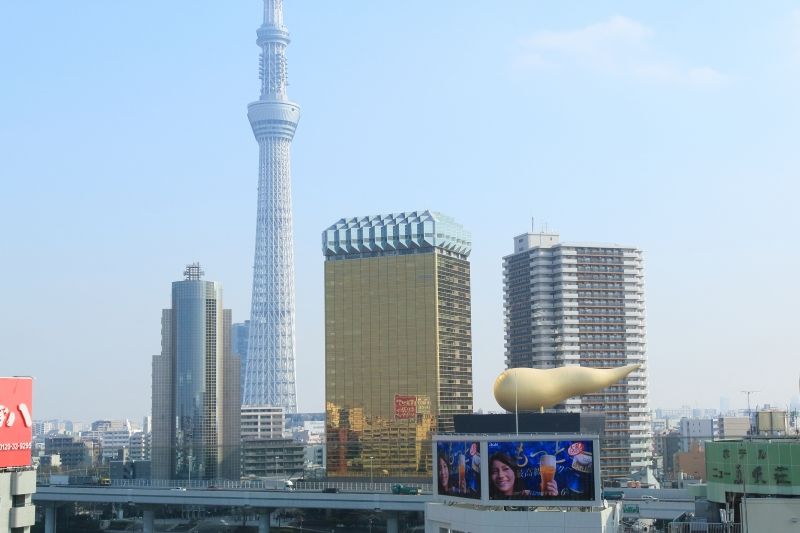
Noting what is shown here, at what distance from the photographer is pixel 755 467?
2717 inches

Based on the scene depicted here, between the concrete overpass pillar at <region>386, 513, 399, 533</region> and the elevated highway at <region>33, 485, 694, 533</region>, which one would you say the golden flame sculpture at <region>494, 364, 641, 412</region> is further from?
the concrete overpass pillar at <region>386, 513, 399, 533</region>

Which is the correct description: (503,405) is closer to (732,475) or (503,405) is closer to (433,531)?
(433,531)

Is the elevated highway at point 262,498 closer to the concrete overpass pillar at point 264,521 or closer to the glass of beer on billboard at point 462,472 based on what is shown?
the concrete overpass pillar at point 264,521

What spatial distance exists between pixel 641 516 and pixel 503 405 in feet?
125

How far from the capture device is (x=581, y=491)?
6975cm

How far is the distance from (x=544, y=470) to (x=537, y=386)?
15.7m

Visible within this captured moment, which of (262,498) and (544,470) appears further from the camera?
(262,498)

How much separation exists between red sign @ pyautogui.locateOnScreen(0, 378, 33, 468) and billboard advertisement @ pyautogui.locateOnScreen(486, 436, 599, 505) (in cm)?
2771

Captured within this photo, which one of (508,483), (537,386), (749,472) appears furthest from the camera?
(537,386)

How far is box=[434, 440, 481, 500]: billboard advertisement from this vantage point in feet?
237

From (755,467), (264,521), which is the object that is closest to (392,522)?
(264,521)

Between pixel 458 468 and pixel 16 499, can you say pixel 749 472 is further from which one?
pixel 16 499

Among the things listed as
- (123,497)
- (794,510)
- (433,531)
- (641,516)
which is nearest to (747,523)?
(794,510)

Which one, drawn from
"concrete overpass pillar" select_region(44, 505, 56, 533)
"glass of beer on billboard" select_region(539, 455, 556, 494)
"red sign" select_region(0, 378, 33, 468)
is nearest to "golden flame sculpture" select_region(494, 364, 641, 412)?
"glass of beer on billboard" select_region(539, 455, 556, 494)
